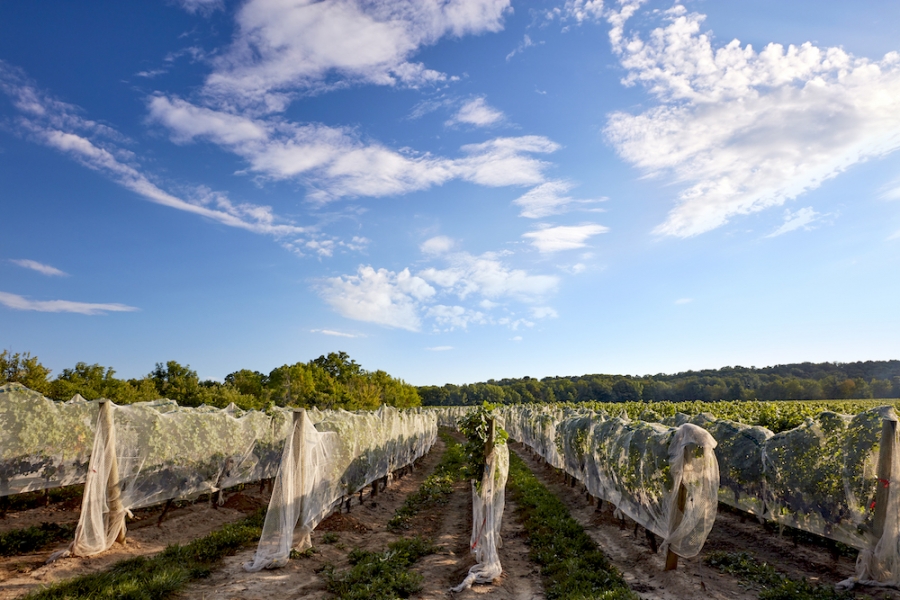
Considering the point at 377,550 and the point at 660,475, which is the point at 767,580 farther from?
the point at 377,550

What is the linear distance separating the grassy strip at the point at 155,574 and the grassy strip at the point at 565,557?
6967mm

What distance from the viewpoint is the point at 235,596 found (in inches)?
332

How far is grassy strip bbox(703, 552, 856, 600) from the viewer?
25.9 ft

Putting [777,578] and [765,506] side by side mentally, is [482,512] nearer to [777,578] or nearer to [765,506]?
[777,578]

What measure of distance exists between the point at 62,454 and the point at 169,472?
279 cm

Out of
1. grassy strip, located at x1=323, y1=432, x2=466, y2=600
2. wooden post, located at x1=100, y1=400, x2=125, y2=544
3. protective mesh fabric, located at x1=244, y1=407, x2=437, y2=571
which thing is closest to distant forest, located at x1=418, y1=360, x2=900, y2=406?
protective mesh fabric, located at x1=244, y1=407, x2=437, y2=571

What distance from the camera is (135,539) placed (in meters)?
11.0

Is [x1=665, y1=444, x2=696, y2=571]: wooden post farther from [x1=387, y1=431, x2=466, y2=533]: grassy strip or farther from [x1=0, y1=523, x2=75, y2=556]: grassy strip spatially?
[x1=0, y1=523, x2=75, y2=556]: grassy strip

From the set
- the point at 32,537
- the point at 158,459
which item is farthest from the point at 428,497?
the point at 32,537

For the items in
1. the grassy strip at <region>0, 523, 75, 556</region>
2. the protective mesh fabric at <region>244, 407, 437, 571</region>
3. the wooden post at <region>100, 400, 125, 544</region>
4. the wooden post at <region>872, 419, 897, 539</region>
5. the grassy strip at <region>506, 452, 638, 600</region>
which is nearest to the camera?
the wooden post at <region>872, 419, 897, 539</region>

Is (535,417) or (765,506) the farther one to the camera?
(535,417)

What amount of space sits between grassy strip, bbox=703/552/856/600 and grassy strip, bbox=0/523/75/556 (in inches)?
571

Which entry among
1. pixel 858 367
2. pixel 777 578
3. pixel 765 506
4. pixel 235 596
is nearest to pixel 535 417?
A: pixel 765 506

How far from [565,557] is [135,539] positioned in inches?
402
